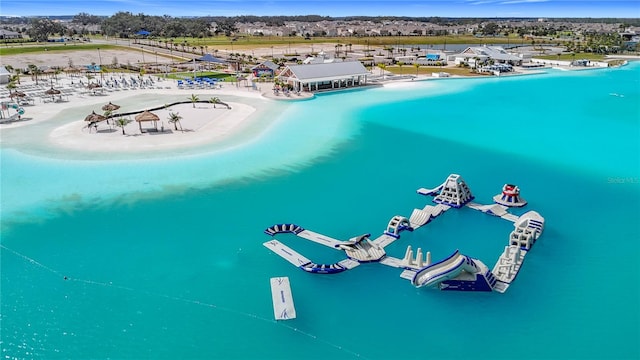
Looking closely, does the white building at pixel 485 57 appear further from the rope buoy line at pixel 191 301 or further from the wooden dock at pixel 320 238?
the rope buoy line at pixel 191 301

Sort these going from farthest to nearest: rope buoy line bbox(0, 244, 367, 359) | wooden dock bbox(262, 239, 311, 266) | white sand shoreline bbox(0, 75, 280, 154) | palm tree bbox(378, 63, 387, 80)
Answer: palm tree bbox(378, 63, 387, 80)
white sand shoreline bbox(0, 75, 280, 154)
wooden dock bbox(262, 239, 311, 266)
rope buoy line bbox(0, 244, 367, 359)

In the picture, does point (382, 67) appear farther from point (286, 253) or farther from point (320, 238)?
point (286, 253)

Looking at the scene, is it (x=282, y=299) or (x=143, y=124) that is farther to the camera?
(x=143, y=124)

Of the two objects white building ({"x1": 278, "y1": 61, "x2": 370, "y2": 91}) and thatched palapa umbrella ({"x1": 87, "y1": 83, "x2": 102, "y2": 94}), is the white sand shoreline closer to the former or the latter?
thatched palapa umbrella ({"x1": 87, "y1": 83, "x2": 102, "y2": 94})

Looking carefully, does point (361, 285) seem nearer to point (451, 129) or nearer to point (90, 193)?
point (90, 193)

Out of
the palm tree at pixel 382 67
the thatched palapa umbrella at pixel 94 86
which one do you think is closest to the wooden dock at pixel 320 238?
the thatched palapa umbrella at pixel 94 86

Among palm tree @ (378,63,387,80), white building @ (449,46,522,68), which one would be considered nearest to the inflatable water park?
palm tree @ (378,63,387,80)

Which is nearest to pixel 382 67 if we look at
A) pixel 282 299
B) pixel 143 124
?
pixel 143 124
